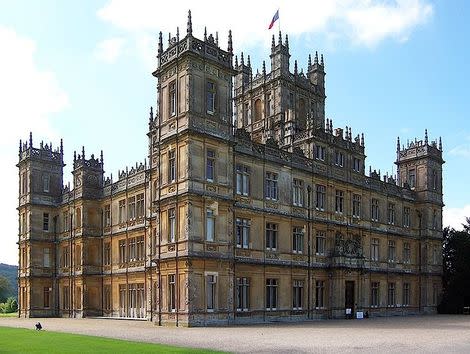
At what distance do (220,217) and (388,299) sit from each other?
23347 millimetres

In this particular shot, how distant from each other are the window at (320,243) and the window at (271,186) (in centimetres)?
598

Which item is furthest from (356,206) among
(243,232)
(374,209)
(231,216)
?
(231,216)

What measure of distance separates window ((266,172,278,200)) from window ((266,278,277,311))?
5.93 metres

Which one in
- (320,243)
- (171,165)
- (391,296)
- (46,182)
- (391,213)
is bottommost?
(391,296)

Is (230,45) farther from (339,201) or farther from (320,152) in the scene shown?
(339,201)

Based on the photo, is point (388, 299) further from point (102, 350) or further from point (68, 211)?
point (102, 350)

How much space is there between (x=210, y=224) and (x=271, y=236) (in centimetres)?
680

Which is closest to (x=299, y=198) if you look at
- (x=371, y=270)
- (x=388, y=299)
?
(x=371, y=270)


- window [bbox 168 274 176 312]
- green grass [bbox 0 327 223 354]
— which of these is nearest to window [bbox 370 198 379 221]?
window [bbox 168 274 176 312]

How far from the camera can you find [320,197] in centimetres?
4556

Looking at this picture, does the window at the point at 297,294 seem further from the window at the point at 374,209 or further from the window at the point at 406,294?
the window at the point at 406,294

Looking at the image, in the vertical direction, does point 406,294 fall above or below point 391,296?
below

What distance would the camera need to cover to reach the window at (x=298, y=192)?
142 ft

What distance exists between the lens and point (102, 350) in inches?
745
